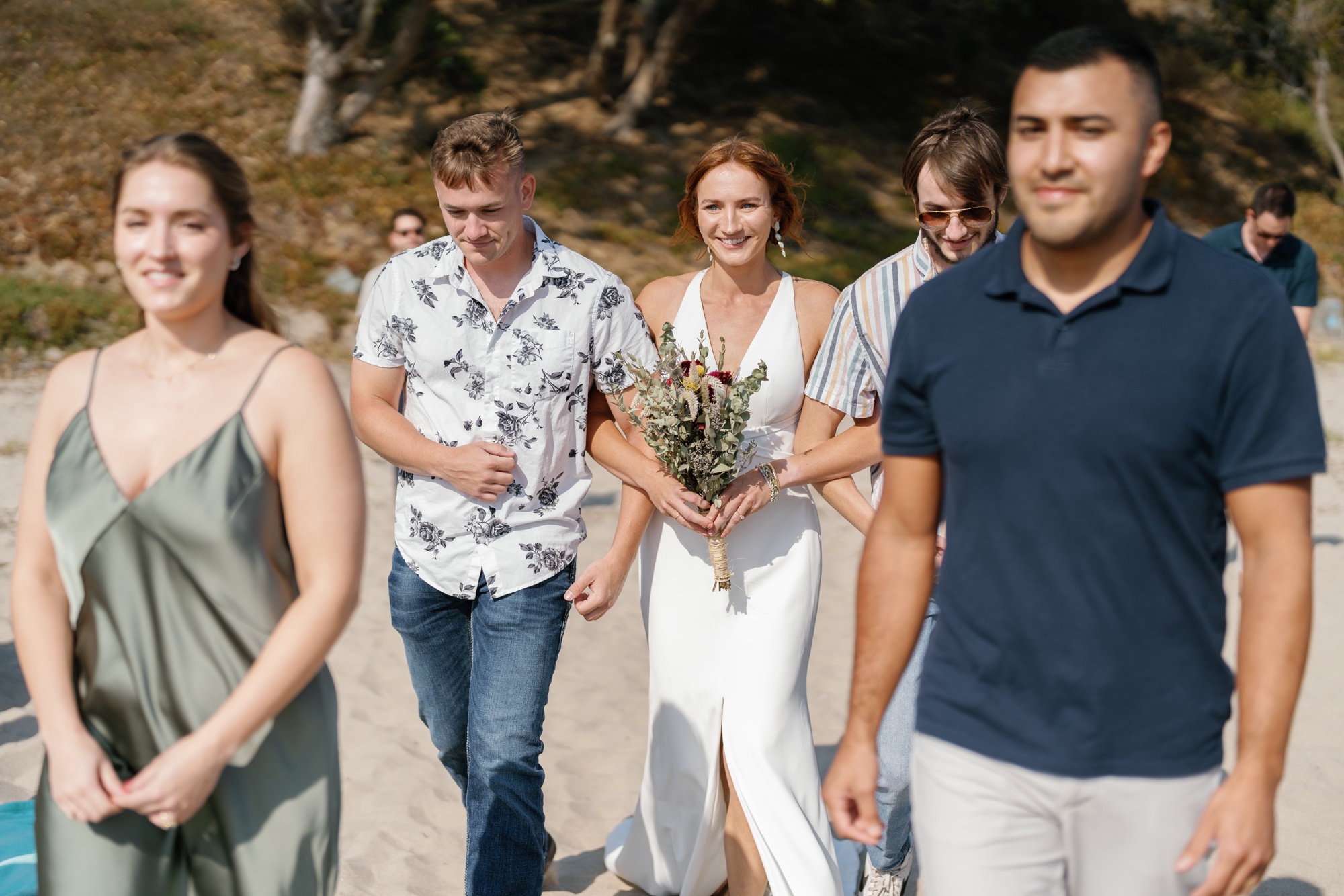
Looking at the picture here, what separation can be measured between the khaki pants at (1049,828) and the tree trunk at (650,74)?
2121cm

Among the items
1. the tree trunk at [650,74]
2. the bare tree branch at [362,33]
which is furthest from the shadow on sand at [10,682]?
the tree trunk at [650,74]

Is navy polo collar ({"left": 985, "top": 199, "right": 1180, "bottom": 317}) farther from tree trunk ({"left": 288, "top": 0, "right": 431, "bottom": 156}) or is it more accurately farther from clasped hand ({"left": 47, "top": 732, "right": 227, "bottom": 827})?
tree trunk ({"left": 288, "top": 0, "right": 431, "bottom": 156})

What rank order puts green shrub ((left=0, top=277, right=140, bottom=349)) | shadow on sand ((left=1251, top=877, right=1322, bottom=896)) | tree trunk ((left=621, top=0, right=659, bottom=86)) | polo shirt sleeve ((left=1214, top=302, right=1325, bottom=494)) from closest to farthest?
1. polo shirt sleeve ((left=1214, top=302, right=1325, bottom=494))
2. shadow on sand ((left=1251, top=877, right=1322, bottom=896))
3. green shrub ((left=0, top=277, right=140, bottom=349))
4. tree trunk ((left=621, top=0, right=659, bottom=86))

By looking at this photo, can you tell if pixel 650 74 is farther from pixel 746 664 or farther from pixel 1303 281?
pixel 746 664

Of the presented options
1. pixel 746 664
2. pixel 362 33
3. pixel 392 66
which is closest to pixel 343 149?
pixel 392 66

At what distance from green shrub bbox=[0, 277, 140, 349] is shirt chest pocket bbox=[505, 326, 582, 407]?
10.9m

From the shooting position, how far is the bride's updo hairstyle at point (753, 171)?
4.68m

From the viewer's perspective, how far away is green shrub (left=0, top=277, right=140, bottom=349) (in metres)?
13.6

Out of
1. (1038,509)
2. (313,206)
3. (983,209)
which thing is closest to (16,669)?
(983,209)

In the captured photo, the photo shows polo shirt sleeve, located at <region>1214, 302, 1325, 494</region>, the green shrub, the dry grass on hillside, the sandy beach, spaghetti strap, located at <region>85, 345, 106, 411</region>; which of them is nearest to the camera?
polo shirt sleeve, located at <region>1214, 302, 1325, 494</region>

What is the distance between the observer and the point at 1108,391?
96.5 inches

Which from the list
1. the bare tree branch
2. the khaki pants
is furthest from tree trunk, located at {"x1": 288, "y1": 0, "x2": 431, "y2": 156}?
the khaki pants

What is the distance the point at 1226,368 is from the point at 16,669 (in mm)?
6654

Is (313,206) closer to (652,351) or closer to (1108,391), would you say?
(652,351)
